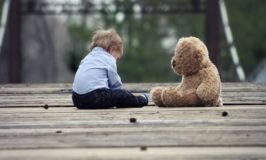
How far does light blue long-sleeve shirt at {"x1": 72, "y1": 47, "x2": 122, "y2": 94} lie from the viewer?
4.06 m

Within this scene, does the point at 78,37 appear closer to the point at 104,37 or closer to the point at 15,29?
the point at 15,29

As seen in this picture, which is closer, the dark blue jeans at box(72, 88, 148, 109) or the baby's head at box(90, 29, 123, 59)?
the dark blue jeans at box(72, 88, 148, 109)

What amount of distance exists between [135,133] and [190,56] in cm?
115

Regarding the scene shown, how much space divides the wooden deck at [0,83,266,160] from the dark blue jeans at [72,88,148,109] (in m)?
0.10

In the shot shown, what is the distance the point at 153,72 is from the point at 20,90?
17158 millimetres

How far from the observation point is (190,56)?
12.7 ft

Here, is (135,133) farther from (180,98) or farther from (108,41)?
(108,41)

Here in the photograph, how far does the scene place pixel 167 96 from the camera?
3965 mm

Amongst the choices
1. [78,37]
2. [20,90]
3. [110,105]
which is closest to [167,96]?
[110,105]

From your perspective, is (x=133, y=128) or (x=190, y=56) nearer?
(x=133, y=128)

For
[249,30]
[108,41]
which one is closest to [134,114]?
[108,41]

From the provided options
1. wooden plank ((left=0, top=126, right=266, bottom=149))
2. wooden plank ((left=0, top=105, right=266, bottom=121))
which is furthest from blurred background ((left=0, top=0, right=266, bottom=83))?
wooden plank ((left=0, top=126, right=266, bottom=149))

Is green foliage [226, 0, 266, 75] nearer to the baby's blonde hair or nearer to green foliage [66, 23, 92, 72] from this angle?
green foliage [66, 23, 92, 72]

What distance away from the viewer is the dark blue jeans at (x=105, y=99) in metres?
4.00
